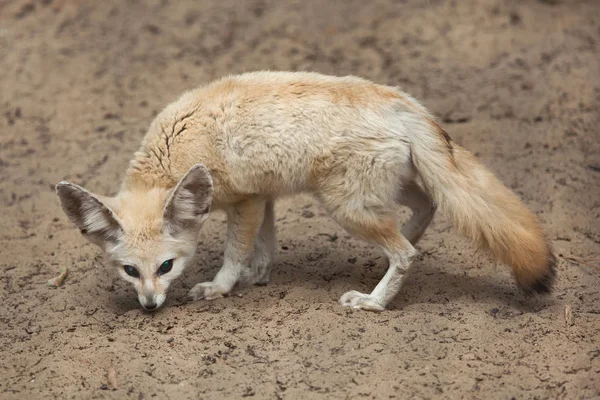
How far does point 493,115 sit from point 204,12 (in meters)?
3.85

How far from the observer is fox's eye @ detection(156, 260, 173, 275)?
4930 mm

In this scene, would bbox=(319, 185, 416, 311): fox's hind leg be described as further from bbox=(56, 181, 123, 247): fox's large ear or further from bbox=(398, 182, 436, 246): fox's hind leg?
bbox=(56, 181, 123, 247): fox's large ear

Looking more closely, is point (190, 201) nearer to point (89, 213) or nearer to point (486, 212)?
point (89, 213)

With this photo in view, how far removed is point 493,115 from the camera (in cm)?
736

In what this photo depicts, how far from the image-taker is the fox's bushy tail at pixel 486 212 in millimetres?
4691

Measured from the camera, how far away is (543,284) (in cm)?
466

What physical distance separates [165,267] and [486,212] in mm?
2077

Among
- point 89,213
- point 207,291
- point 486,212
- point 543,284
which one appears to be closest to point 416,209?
point 486,212

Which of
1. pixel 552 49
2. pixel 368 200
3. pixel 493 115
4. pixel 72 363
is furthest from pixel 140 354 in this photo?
pixel 552 49

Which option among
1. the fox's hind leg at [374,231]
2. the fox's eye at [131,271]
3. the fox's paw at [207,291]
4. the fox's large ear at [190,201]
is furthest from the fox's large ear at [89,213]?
the fox's hind leg at [374,231]

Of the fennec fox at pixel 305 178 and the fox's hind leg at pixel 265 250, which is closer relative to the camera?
the fennec fox at pixel 305 178

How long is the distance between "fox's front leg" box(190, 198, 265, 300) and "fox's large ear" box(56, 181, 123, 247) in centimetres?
78

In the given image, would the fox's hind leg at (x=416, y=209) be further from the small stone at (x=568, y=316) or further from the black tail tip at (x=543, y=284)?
the small stone at (x=568, y=316)

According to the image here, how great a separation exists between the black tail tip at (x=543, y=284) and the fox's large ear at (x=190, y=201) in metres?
2.06
